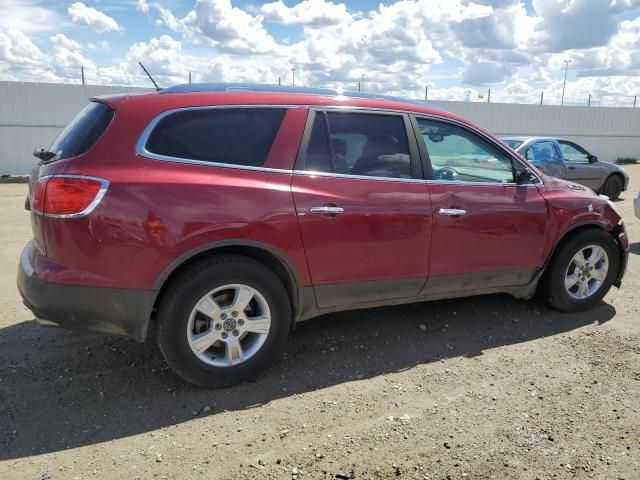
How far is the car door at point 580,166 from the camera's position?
35.7ft

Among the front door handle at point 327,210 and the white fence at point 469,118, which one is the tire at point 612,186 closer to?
the front door handle at point 327,210

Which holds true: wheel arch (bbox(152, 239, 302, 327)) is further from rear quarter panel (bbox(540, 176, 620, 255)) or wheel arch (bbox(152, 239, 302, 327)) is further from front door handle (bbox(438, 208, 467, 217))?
rear quarter panel (bbox(540, 176, 620, 255))

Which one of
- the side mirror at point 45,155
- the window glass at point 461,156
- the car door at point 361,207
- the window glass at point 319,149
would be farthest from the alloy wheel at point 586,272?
the side mirror at point 45,155

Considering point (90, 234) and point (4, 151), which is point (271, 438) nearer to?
point (90, 234)

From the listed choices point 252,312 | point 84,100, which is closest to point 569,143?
point 252,312

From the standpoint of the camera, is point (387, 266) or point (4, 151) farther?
point (4, 151)

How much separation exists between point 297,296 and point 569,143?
9.43 m

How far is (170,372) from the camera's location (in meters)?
3.54

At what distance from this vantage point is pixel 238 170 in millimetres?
3234

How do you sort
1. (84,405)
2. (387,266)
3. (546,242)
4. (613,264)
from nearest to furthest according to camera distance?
(84,405)
(387,266)
(546,242)
(613,264)

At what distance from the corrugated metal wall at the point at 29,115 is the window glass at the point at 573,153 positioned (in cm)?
1222

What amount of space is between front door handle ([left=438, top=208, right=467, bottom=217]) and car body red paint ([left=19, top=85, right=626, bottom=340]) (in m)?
0.03

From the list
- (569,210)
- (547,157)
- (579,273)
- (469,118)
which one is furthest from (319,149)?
(469,118)

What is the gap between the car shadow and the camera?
299 cm
